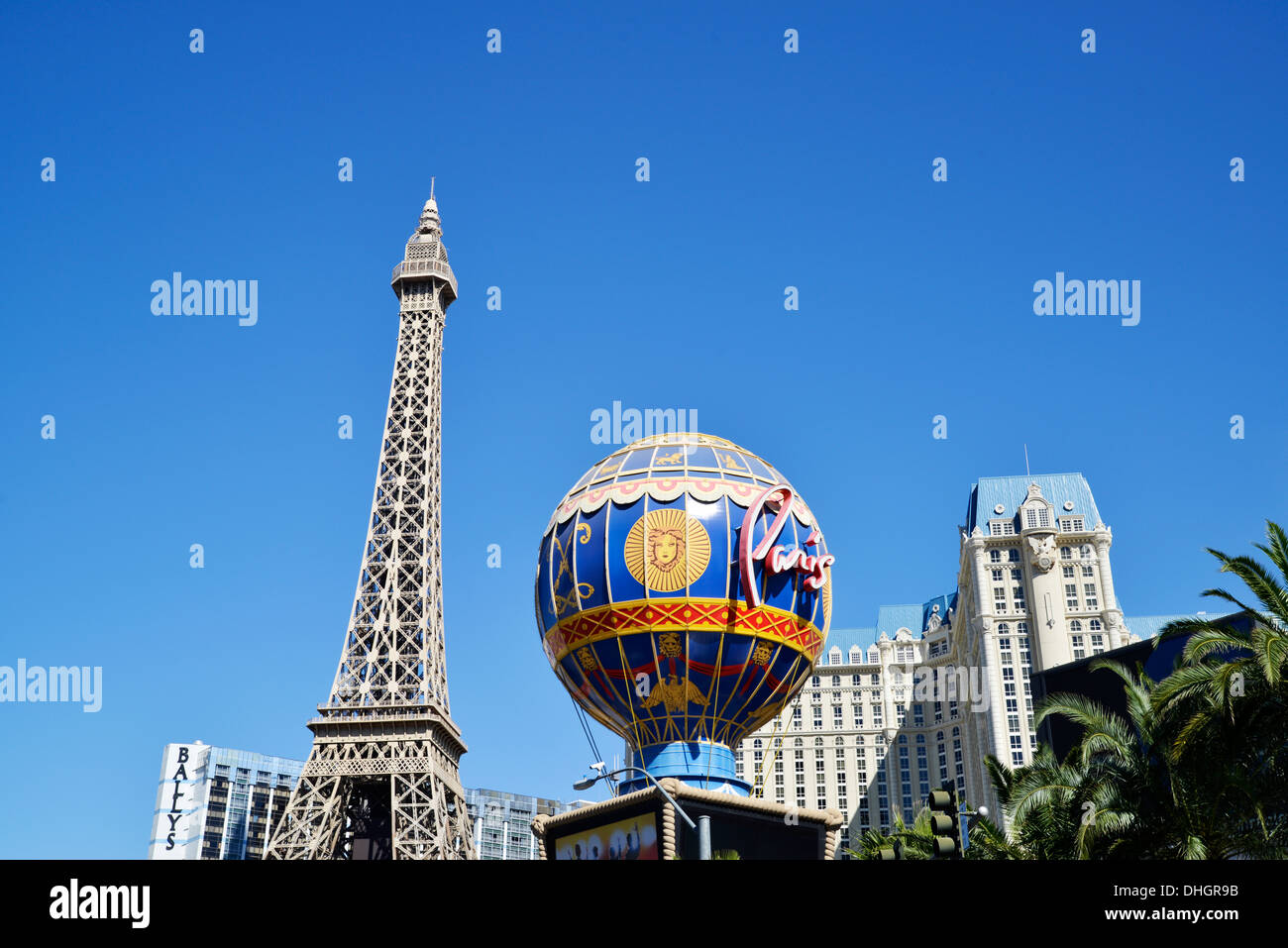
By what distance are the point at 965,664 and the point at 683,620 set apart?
103056mm

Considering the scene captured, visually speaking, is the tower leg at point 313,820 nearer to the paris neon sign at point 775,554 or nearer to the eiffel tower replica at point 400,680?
the eiffel tower replica at point 400,680

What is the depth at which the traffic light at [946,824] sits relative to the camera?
17.7m

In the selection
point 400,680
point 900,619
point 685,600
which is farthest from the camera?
point 900,619

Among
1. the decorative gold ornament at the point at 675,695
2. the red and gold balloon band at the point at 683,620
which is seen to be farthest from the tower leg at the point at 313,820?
the red and gold balloon band at the point at 683,620

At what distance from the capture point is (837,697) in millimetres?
144750

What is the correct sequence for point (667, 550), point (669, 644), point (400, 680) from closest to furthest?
point (669, 644)
point (667, 550)
point (400, 680)

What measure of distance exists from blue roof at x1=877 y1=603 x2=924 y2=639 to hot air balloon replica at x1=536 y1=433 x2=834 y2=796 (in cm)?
11749

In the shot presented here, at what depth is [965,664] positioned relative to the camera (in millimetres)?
132375

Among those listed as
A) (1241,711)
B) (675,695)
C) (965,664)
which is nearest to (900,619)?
(965,664)

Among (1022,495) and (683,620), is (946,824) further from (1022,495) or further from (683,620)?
(1022,495)
